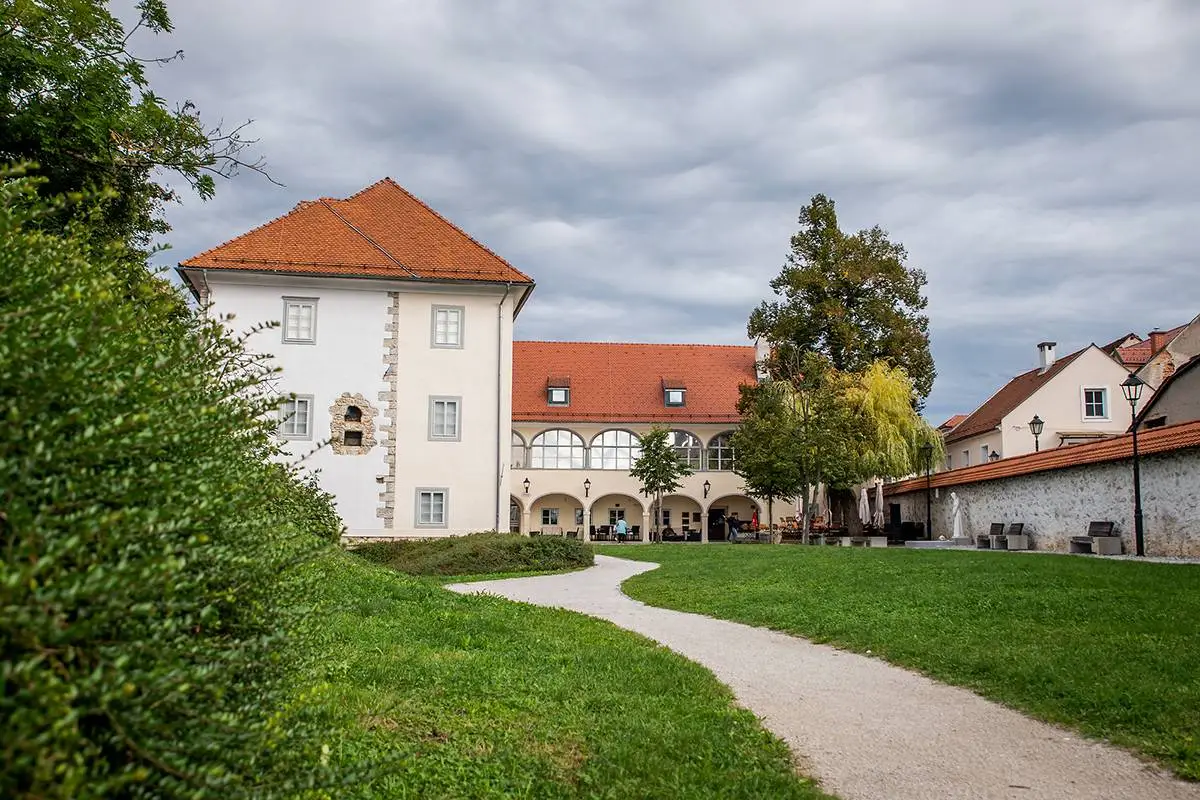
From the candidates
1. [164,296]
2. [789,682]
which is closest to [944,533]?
[789,682]

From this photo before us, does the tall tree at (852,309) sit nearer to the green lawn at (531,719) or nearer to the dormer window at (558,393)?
the dormer window at (558,393)

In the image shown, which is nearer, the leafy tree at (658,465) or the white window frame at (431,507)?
the white window frame at (431,507)

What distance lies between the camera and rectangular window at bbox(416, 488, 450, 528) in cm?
2994

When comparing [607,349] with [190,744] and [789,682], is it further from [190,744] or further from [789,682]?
[190,744]

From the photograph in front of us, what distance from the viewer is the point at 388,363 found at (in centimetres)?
3022

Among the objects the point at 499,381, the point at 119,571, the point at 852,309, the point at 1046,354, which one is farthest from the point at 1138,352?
the point at 119,571

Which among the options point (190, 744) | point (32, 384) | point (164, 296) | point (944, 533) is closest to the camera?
point (32, 384)

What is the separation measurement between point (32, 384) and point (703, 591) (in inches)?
589

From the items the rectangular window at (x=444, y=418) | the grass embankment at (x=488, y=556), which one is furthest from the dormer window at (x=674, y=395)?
the grass embankment at (x=488, y=556)

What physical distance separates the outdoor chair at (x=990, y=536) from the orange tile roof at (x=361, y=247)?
50.3 feet

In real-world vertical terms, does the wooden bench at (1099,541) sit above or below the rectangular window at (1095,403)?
below

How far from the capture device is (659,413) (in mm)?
50375

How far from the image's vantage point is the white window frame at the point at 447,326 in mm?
30562

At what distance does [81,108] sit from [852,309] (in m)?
37.7
